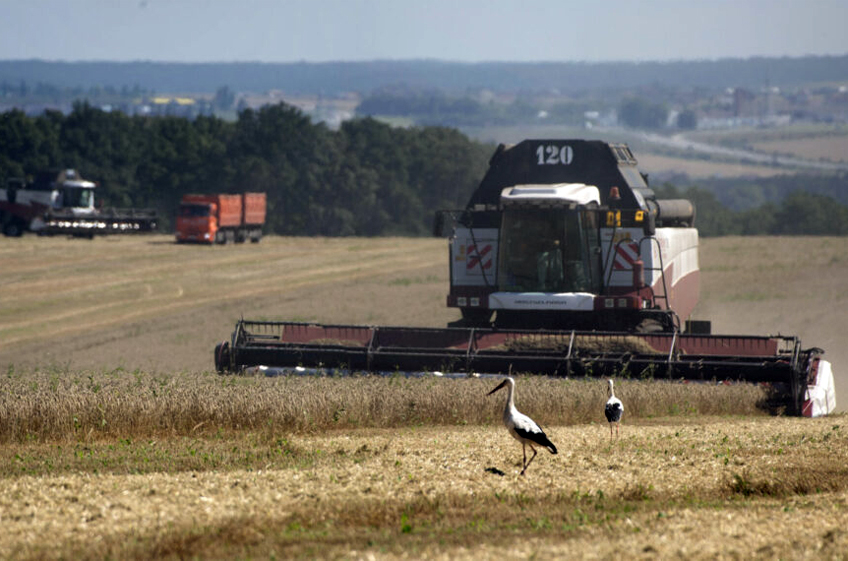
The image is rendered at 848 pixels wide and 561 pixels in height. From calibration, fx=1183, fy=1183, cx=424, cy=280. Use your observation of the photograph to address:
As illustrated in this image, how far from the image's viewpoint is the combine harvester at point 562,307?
17302 millimetres

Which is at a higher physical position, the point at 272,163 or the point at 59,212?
the point at 272,163

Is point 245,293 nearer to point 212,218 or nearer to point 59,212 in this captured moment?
point 212,218

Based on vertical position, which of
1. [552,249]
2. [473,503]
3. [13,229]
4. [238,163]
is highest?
[552,249]

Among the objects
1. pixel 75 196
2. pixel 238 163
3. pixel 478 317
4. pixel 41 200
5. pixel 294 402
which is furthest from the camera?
pixel 238 163

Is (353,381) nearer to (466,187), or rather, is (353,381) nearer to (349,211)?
(349,211)

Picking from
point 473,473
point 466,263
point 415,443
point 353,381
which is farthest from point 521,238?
point 473,473

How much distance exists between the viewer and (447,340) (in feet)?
61.0

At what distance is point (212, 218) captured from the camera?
55312 millimetres

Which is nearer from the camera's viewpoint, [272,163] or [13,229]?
[13,229]

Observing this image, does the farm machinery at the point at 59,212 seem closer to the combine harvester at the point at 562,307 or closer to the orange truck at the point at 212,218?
the orange truck at the point at 212,218

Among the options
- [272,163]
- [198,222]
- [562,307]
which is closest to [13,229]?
[198,222]

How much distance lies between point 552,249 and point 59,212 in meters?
43.4

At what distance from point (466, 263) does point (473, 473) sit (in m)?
9.03

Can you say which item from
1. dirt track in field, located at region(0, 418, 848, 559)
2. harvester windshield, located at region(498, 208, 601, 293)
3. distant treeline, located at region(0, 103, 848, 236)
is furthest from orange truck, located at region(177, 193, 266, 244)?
dirt track in field, located at region(0, 418, 848, 559)
